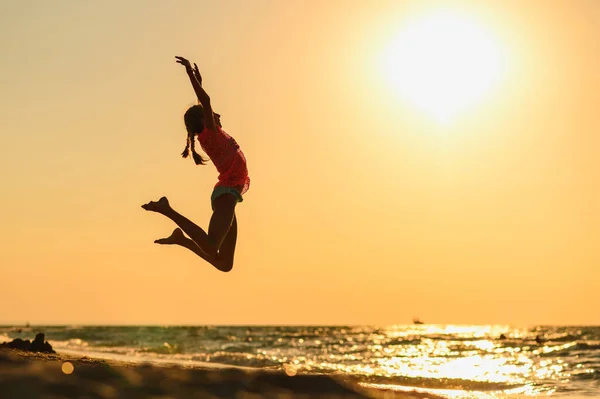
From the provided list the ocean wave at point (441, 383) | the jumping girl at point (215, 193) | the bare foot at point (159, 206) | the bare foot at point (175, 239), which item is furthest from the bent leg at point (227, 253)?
the ocean wave at point (441, 383)

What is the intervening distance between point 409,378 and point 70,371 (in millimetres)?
12207

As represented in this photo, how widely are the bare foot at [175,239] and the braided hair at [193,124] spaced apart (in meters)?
0.85

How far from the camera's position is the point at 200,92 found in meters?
8.33

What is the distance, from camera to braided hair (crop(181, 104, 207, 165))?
28.4ft

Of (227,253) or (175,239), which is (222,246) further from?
(175,239)

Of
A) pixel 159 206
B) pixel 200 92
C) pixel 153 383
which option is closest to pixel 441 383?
pixel 159 206

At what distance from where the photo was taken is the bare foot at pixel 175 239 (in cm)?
862

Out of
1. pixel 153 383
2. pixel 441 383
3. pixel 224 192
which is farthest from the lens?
pixel 441 383

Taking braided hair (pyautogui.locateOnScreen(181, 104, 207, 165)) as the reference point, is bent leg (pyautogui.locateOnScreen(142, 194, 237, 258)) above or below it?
below

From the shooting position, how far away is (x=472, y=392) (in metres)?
14.3

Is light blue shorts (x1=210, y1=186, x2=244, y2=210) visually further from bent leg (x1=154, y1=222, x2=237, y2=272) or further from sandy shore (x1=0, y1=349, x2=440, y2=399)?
sandy shore (x1=0, y1=349, x2=440, y2=399)

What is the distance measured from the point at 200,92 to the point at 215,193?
1.16 metres

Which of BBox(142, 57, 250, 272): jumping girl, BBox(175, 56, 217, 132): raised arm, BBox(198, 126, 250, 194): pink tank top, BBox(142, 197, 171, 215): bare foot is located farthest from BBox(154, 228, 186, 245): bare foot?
BBox(175, 56, 217, 132): raised arm

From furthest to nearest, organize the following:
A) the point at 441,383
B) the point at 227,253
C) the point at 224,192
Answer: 1. the point at 441,383
2. the point at 227,253
3. the point at 224,192
